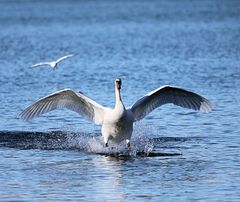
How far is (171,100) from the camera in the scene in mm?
20203

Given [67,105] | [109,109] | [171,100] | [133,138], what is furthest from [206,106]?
[67,105]

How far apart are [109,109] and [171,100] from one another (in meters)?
1.39

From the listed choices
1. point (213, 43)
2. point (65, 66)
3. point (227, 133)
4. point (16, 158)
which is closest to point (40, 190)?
point (16, 158)

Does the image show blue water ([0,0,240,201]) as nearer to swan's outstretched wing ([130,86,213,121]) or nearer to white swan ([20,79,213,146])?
white swan ([20,79,213,146])

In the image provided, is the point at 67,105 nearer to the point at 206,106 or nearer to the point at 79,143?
the point at 79,143

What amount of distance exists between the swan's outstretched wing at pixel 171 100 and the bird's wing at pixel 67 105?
31.6 inches

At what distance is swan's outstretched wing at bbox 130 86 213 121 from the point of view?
20.0 m

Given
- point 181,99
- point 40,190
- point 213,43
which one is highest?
point 213,43

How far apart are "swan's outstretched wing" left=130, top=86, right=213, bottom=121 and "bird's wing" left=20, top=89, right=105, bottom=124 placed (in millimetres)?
803

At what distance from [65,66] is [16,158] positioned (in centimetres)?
2186

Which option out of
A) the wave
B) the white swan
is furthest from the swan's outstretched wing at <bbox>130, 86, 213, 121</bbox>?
the wave

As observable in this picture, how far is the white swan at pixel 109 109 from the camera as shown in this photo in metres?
19.6

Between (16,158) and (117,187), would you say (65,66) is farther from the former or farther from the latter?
(117,187)

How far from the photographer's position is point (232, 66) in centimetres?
3747
